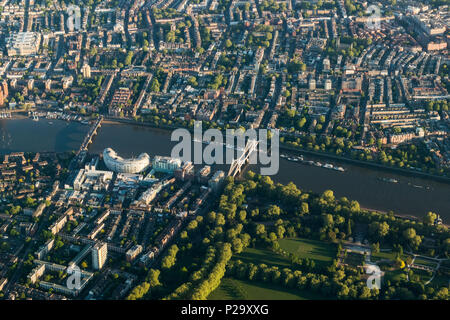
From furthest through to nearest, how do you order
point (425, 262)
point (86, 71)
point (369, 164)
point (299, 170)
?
point (86, 71) < point (369, 164) < point (299, 170) < point (425, 262)

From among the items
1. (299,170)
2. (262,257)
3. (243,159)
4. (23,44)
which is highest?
(23,44)

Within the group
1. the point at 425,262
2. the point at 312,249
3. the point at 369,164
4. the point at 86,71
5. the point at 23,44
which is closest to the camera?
the point at 425,262

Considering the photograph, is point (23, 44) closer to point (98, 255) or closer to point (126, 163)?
point (126, 163)

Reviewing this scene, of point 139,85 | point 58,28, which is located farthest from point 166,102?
point 58,28

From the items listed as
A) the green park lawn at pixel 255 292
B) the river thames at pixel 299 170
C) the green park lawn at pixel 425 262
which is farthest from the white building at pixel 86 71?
the green park lawn at pixel 425 262

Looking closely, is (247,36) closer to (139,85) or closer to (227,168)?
(139,85)

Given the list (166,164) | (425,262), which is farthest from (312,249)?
(166,164)

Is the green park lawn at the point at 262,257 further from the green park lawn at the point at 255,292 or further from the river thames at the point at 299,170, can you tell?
the river thames at the point at 299,170
